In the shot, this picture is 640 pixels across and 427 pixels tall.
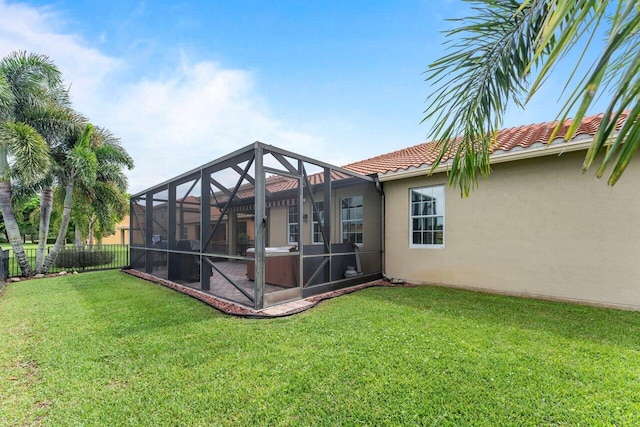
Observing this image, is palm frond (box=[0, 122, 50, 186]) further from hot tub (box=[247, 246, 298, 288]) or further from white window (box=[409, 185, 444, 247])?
white window (box=[409, 185, 444, 247])

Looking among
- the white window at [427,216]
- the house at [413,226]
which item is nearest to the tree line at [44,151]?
the house at [413,226]

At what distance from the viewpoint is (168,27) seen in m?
8.32

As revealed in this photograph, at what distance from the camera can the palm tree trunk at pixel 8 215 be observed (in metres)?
10.7

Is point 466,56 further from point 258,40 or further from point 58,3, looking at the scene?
point 58,3

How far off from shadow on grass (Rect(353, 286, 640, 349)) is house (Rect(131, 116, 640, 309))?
0.76 meters

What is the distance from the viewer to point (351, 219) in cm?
983

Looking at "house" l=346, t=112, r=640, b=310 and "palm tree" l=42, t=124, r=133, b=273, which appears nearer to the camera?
"house" l=346, t=112, r=640, b=310

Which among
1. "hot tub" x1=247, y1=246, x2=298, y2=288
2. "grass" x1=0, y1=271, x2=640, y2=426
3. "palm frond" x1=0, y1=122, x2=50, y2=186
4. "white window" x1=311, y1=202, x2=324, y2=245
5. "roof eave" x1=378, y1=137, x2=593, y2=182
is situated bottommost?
"grass" x1=0, y1=271, x2=640, y2=426

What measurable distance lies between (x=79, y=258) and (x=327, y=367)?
17.3m

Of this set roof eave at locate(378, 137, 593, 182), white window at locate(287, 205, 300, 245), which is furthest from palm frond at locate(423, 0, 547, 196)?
white window at locate(287, 205, 300, 245)

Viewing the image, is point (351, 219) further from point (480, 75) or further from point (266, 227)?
point (480, 75)

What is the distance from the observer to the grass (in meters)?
2.78

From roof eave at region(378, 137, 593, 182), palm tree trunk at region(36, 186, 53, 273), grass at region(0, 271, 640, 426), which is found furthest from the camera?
palm tree trunk at region(36, 186, 53, 273)

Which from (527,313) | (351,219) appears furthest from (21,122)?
(527,313)
